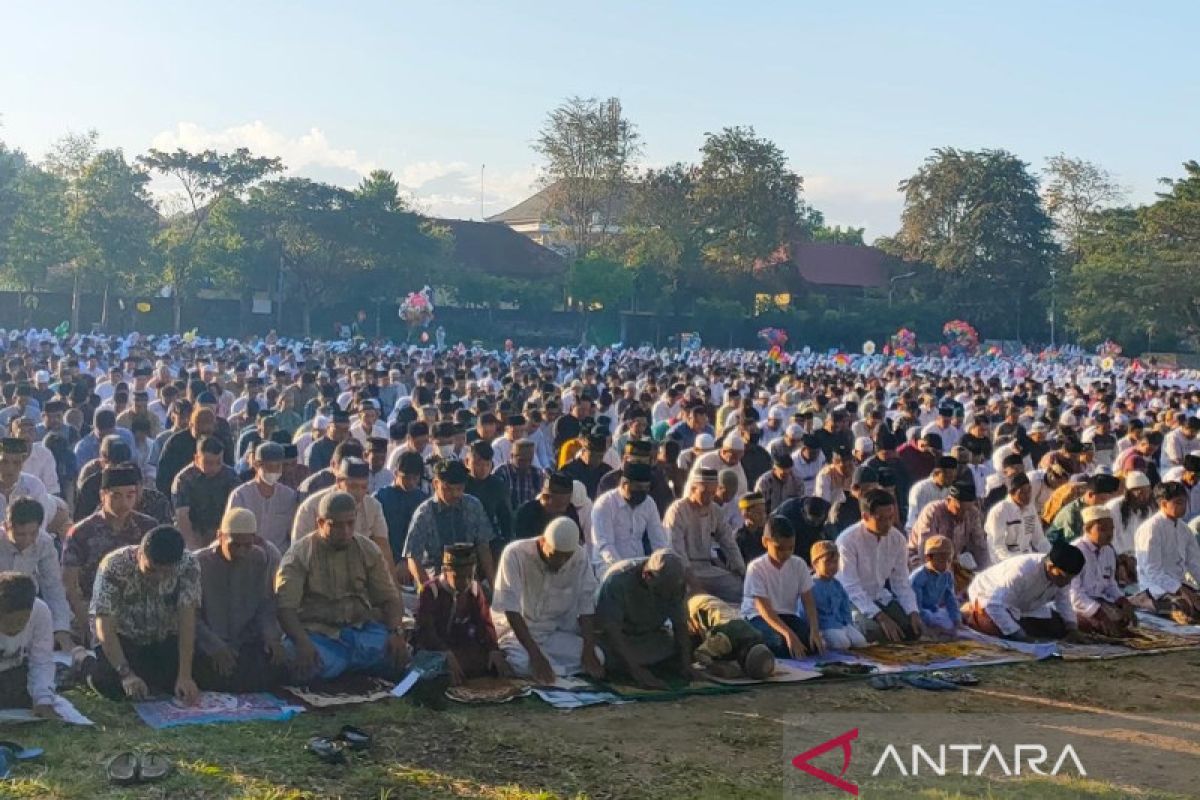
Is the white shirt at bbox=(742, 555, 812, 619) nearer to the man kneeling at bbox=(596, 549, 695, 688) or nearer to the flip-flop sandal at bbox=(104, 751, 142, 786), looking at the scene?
the man kneeling at bbox=(596, 549, 695, 688)

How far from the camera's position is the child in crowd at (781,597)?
325 inches

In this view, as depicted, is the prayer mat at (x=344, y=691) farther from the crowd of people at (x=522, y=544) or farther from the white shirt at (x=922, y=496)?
the white shirt at (x=922, y=496)

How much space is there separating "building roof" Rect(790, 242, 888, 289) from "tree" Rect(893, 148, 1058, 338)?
131cm

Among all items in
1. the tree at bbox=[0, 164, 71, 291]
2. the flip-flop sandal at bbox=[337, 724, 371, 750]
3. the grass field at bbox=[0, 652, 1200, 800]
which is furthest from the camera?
the tree at bbox=[0, 164, 71, 291]

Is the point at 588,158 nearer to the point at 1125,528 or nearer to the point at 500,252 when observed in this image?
the point at 500,252

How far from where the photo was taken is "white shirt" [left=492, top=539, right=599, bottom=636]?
302 inches

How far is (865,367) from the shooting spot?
32.8 meters

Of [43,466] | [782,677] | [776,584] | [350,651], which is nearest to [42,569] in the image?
[350,651]

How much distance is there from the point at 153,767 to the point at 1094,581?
6.82m

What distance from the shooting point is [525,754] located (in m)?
6.26

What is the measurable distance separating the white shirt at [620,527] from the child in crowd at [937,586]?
1.92m

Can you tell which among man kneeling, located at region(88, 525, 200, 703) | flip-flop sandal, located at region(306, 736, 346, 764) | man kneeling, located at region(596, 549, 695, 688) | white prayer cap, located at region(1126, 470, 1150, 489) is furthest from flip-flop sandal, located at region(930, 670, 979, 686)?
man kneeling, located at region(88, 525, 200, 703)

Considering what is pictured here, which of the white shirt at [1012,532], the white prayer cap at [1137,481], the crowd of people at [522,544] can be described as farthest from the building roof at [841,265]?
the white shirt at [1012,532]

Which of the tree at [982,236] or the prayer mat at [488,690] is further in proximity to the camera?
the tree at [982,236]
